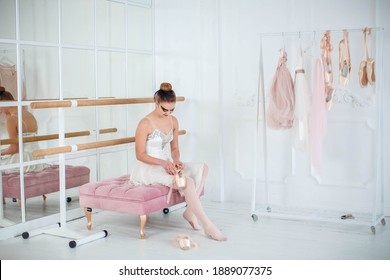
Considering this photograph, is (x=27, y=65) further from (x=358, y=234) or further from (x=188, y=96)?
(x=358, y=234)

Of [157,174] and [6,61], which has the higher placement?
[6,61]

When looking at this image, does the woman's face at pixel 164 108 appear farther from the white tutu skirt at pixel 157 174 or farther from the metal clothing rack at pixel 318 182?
the metal clothing rack at pixel 318 182

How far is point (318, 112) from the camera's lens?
4367mm

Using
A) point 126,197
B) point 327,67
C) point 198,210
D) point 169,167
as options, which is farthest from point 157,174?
point 327,67

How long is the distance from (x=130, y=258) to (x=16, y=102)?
1.43 metres

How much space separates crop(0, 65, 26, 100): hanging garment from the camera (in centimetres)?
409

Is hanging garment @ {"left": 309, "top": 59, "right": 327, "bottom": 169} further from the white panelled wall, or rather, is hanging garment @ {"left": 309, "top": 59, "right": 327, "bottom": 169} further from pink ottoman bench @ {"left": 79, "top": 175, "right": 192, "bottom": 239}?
pink ottoman bench @ {"left": 79, "top": 175, "right": 192, "bottom": 239}

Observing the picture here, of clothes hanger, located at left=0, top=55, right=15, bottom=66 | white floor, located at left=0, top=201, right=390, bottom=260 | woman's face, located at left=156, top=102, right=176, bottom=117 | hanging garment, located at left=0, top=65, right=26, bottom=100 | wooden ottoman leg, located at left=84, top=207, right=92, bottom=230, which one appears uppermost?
clothes hanger, located at left=0, top=55, right=15, bottom=66

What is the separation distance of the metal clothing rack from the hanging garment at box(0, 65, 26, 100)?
73.3 inches

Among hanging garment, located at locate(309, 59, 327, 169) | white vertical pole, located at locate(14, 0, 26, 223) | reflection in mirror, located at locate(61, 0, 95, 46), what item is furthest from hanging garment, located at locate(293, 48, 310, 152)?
white vertical pole, located at locate(14, 0, 26, 223)

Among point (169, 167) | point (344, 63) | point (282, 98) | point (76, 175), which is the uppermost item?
point (344, 63)

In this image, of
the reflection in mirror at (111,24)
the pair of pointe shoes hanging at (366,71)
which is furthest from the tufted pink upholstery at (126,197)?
the pair of pointe shoes hanging at (366,71)

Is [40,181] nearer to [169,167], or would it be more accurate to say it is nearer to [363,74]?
[169,167]

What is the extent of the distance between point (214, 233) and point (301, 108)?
3.83 feet
